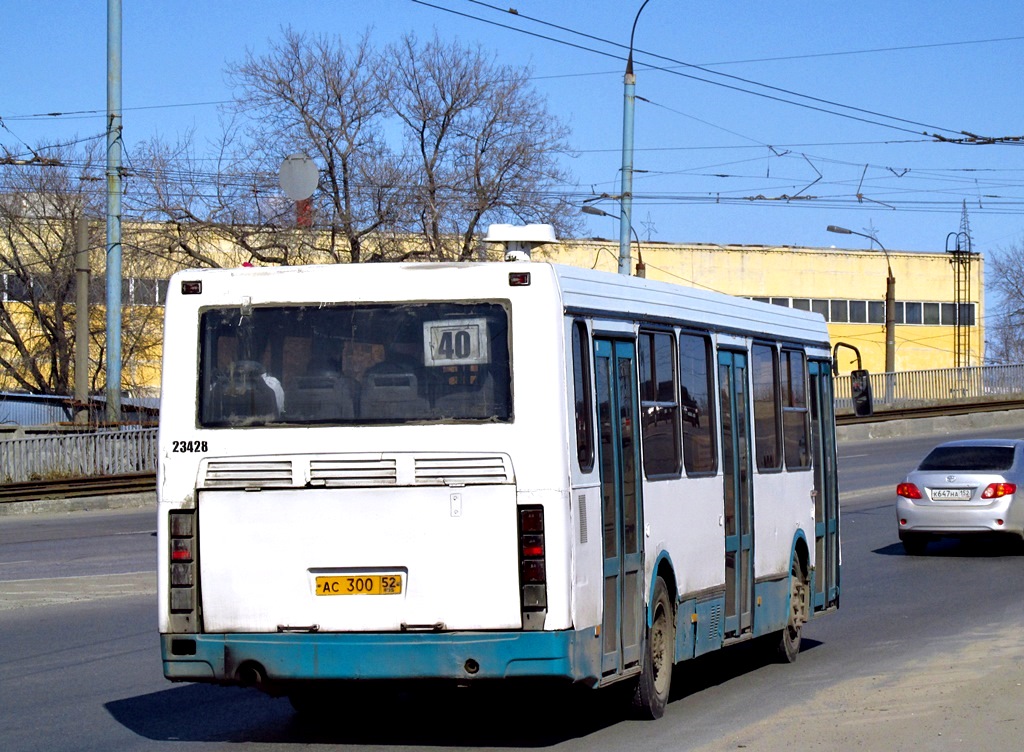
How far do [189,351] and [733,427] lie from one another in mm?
4089

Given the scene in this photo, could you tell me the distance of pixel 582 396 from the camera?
26.5 ft

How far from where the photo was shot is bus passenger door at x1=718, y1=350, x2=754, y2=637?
1047 cm

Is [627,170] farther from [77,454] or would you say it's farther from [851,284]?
[851,284]

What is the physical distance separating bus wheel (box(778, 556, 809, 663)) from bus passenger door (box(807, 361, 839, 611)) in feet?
1.10

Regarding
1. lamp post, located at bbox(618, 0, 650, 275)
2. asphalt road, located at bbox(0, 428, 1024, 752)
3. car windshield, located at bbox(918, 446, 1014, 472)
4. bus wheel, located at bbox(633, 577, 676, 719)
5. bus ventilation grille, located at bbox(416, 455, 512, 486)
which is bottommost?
asphalt road, located at bbox(0, 428, 1024, 752)

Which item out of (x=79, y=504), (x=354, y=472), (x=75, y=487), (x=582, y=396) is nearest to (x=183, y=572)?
(x=354, y=472)

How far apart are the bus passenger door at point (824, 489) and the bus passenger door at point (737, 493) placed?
2047 millimetres

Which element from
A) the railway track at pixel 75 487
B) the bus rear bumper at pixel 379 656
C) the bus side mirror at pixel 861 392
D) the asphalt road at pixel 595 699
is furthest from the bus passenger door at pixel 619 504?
the railway track at pixel 75 487

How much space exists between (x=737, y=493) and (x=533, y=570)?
341 cm

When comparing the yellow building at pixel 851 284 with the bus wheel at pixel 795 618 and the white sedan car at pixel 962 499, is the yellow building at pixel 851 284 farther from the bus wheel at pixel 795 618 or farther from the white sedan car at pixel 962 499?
the bus wheel at pixel 795 618

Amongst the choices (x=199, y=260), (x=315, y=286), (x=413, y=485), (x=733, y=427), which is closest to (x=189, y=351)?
(x=315, y=286)

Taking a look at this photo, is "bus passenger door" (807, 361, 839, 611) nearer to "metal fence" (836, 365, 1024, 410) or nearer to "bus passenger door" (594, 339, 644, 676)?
"bus passenger door" (594, 339, 644, 676)

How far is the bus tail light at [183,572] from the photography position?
26.1 feet

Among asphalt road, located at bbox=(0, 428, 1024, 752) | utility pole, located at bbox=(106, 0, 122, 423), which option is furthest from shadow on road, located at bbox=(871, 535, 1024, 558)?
utility pole, located at bbox=(106, 0, 122, 423)
